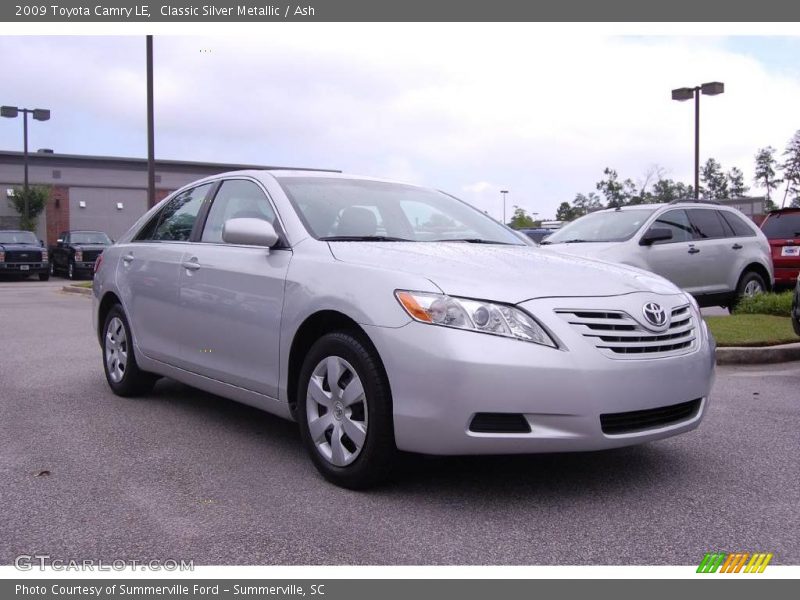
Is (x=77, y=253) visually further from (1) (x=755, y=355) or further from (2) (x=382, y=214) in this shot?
(2) (x=382, y=214)

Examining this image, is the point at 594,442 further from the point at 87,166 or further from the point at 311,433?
the point at 87,166

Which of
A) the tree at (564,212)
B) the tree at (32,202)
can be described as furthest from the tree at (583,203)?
the tree at (32,202)

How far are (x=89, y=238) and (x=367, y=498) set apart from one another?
27438 mm

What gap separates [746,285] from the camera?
1155 centimetres

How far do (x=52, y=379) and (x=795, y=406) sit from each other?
19.1 feet

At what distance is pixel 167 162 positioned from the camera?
165 ft

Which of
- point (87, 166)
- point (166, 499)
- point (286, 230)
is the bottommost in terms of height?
point (166, 499)

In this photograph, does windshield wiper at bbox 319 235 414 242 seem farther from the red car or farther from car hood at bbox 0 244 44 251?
car hood at bbox 0 244 44 251

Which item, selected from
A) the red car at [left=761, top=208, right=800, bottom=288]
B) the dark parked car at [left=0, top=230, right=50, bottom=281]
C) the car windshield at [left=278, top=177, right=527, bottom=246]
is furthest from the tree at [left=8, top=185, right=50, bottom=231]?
the car windshield at [left=278, top=177, right=527, bottom=246]

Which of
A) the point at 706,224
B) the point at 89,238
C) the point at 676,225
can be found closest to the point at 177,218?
the point at 676,225

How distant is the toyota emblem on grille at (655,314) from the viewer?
12.7 ft

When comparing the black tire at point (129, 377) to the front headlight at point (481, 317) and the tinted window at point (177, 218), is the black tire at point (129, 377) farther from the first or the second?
the front headlight at point (481, 317)

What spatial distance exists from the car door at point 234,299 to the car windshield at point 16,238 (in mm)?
24781

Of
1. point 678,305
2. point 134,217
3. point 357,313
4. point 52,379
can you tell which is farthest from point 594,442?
point 134,217
